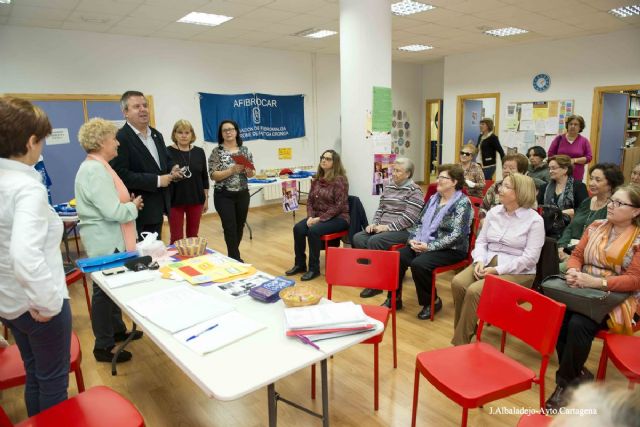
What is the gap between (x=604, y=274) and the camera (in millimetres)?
2328

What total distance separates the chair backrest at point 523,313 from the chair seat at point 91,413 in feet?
5.04

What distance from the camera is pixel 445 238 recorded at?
3207 mm

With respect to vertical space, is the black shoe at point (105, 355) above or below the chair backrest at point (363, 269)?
below

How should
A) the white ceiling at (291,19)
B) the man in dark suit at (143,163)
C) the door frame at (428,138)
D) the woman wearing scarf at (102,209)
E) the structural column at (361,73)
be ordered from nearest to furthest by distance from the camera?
the woman wearing scarf at (102,209), the man in dark suit at (143,163), the structural column at (361,73), the white ceiling at (291,19), the door frame at (428,138)

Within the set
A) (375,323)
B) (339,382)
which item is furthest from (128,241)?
(375,323)

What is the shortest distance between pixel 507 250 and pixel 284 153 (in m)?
6.07

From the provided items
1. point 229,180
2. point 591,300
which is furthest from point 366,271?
point 229,180

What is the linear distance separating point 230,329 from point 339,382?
112cm

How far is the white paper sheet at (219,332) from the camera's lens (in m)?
1.49

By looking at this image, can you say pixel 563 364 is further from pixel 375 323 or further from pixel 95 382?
pixel 95 382

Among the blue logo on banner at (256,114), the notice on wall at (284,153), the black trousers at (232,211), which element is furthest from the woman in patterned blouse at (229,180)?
the notice on wall at (284,153)

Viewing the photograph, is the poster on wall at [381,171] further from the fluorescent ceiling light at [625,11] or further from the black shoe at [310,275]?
the fluorescent ceiling light at [625,11]

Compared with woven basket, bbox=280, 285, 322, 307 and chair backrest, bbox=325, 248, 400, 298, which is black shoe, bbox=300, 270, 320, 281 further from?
woven basket, bbox=280, 285, 322, 307

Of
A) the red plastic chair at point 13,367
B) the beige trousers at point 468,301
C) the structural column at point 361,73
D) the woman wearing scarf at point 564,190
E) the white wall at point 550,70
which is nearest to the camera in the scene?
the red plastic chair at point 13,367
